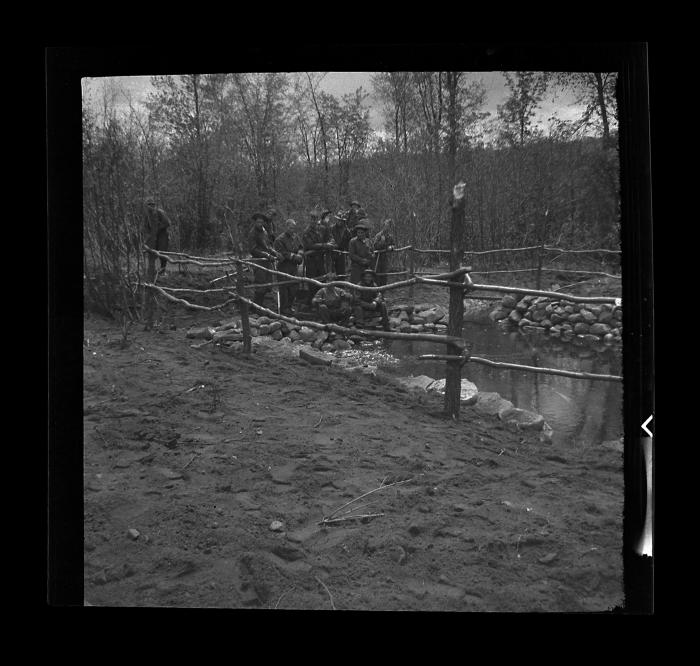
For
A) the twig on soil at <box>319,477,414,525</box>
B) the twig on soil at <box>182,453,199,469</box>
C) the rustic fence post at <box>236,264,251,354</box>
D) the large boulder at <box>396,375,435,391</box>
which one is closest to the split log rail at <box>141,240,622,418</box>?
the rustic fence post at <box>236,264,251,354</box>

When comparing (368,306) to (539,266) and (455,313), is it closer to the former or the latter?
(455,313)

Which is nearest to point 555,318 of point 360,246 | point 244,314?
point 360,246

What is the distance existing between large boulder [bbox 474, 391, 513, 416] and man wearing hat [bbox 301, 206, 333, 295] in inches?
38.8

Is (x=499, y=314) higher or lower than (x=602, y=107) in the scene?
lower

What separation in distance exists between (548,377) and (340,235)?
1234mm

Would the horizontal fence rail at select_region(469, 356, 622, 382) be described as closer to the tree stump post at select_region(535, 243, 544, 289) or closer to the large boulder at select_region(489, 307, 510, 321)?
the large boulder at select_region(489, 307, 510, 321)

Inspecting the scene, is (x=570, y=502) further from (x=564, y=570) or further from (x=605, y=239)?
(x=605, y=239)

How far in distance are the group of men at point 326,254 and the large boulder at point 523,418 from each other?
735mm

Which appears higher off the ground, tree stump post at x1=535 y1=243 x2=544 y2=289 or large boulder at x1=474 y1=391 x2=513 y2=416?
tree stump post at x1=535 y1=243 x2=544 y2=289

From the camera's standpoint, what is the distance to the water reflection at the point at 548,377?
296 cm

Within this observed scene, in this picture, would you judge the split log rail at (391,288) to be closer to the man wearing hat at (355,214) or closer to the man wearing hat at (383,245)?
the man wearing hat at (383,245)

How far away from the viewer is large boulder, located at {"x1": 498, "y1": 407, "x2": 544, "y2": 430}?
305cm

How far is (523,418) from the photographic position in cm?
306

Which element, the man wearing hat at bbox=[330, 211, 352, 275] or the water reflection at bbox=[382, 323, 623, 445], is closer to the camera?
the water reflection at bbox=[382, 323, 623, 445]
